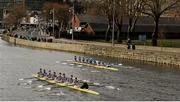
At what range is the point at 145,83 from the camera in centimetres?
5356

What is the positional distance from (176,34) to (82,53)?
5134cm

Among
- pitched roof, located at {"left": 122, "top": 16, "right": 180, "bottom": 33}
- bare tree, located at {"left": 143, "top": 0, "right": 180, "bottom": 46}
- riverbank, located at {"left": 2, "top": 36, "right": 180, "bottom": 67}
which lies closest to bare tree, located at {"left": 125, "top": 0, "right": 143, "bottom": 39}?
bare tree, located at {"left": 143, "top": 0, "right": 180, "bottom": 46}

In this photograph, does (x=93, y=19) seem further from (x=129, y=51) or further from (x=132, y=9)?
(x=129, y=51)

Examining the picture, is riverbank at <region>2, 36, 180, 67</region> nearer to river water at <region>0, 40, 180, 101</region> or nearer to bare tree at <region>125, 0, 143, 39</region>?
river water at <region>0, 40, 180, 101</region>

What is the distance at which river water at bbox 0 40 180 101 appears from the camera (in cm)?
4412

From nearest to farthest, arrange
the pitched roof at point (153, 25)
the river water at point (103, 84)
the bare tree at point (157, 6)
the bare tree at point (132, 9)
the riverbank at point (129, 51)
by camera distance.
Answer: the river water at point (103, 84)
the riverbank at point (129, 51)
the bare tree at point (157, 6)
the bare tree at point (132, 9)
the pitched roof at point (153, 25)

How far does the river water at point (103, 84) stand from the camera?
44.1 meters

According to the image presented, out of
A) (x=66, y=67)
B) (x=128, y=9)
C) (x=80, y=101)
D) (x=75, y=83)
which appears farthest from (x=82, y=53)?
(x=80, y=101)

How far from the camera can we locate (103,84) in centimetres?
5262

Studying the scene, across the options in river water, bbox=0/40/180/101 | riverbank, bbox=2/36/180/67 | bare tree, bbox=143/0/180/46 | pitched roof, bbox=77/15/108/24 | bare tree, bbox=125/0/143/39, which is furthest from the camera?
pitched roof, bbox=77/15/108/24

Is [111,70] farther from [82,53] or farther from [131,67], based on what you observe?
[82,53]

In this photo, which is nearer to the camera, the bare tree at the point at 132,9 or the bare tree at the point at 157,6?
the bare tree at the point at 157,6

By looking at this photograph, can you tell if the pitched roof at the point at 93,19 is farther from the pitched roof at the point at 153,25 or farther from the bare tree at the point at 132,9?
the bare tree at the point at 132,9

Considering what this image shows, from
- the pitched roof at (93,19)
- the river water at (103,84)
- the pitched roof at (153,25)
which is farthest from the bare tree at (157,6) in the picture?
the pitched roof at (93,19)
